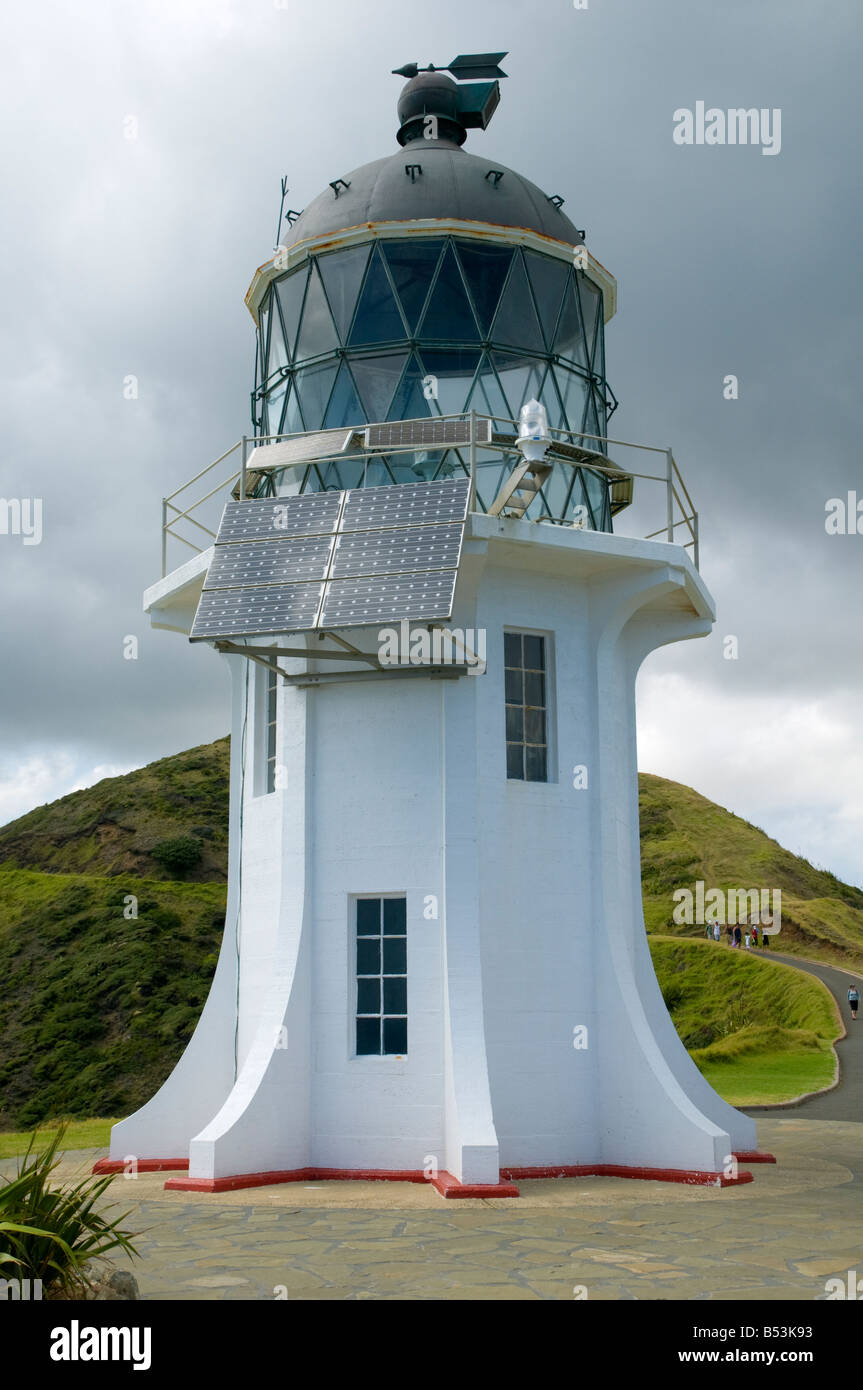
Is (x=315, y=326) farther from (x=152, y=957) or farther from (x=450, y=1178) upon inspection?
(x=152, y=957)

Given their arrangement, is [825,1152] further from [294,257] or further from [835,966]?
[835,966]

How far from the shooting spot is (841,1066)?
31219 millimetres

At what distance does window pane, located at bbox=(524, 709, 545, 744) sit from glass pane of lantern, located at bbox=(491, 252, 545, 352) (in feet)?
13.9

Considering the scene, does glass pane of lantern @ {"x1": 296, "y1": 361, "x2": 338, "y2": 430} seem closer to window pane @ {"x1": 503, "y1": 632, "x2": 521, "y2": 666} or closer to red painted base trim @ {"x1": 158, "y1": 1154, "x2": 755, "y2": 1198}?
window pane @ {"x1": 503, "y1": 632, "x2": 521, "y2": 666}

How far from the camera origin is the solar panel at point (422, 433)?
1428cm

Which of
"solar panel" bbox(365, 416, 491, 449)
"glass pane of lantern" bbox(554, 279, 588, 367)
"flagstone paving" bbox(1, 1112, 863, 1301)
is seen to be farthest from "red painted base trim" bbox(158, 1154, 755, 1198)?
"glass pane of lantern" bbox(554, 279, 588, 367)

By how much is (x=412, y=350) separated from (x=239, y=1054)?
8465 millimetres

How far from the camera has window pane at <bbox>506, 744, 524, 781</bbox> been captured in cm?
1509

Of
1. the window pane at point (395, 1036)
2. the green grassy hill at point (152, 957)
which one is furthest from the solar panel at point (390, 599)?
the green grassy hill at point (152, 957)

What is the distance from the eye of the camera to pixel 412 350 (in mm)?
15242

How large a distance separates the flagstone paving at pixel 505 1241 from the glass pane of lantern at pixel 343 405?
8268mm

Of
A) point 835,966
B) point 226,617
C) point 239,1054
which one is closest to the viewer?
point 226,617

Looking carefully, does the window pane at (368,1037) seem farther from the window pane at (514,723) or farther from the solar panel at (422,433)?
the solar panel at (422,433)
